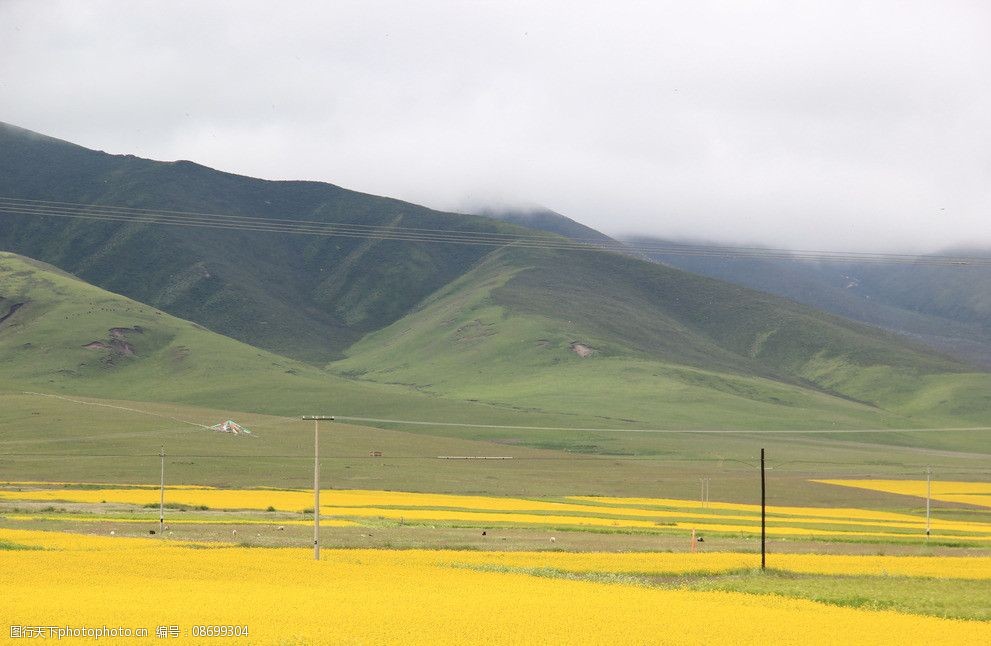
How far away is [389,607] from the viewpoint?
1511 inches

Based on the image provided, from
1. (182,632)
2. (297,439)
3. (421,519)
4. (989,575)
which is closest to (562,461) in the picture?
(297,439)

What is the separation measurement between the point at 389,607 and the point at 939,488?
104863 millimetres

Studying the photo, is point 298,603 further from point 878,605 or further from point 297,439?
point 297,439

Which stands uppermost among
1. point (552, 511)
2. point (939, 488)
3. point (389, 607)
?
point (389, 607)

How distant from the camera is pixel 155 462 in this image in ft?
457

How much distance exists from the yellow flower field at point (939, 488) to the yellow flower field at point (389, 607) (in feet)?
250

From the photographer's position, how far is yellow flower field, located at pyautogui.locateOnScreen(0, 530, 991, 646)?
3381cm

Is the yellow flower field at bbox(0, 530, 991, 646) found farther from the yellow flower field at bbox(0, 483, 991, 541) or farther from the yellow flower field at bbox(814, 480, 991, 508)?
the yellow flower field at bbox(814, 480, 991, 508)

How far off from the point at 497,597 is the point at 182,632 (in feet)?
42.3

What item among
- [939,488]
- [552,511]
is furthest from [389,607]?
[939,488]

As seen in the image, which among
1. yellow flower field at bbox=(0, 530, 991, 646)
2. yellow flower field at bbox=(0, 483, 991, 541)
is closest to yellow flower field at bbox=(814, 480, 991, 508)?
yellow flower field at bbox=(0, 483, 991, 541)

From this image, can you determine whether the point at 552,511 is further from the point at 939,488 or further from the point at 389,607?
the point at 939,488

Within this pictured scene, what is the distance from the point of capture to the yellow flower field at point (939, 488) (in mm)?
115062

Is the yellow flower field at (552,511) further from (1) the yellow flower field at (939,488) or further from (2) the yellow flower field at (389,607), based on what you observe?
(2) the yellow flower field at (389,607)
